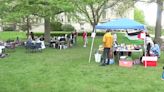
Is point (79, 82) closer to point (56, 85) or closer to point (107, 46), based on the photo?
A: point (56, 85)

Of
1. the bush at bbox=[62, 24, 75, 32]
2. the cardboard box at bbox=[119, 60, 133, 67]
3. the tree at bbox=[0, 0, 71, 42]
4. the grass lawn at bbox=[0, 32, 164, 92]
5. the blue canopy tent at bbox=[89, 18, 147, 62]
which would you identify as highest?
the tree at bbox=[0, 0, 71, 42]

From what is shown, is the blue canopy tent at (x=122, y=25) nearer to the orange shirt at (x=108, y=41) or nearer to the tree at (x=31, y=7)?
the orange shirt at (x=108, y=41)

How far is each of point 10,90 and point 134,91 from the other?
3.79 meters

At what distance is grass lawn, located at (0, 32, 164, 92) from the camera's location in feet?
37.1

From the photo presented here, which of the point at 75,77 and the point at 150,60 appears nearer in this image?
the point at 75,77

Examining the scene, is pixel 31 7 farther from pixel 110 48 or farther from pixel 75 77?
pixel 75 77

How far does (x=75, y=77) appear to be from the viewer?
13242mm

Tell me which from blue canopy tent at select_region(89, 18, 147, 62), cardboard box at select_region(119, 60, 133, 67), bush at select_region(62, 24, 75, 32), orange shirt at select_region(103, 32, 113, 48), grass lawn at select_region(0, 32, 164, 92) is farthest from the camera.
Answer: bush at select_region(62, 24, 75, 32)

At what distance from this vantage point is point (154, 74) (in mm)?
14000

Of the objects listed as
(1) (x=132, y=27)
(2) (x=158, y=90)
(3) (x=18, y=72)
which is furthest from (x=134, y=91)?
(1) (x=132, y=27)

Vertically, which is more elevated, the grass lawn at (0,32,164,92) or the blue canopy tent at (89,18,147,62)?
the blue canopy tent at (89,18,147,62)

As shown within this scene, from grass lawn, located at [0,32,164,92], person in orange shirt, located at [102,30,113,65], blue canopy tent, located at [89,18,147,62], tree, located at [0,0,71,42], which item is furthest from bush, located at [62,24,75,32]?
person in orange shirt, located at [102,30,113,65]

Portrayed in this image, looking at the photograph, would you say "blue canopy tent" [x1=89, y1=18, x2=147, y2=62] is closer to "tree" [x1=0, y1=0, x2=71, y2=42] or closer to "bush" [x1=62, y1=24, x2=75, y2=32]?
"tree" [x1=0, y1=0, x2=71, y2=42]

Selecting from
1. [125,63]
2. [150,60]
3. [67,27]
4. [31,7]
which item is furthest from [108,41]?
[67,27]
